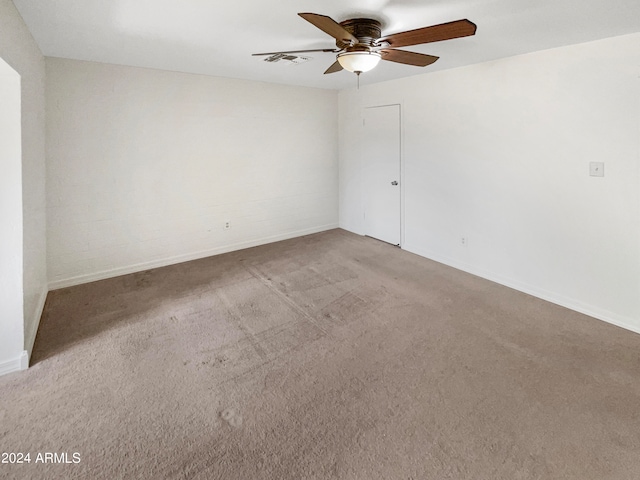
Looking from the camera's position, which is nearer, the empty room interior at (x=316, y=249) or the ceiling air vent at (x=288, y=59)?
the empty room interior at (x=316, y=249)

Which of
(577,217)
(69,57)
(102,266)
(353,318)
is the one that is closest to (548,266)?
(577,217)

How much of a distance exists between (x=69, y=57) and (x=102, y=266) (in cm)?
218

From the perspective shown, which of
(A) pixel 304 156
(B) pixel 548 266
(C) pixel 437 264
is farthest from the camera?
(A) pixel 304 156

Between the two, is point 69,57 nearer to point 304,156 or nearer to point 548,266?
point 304,156

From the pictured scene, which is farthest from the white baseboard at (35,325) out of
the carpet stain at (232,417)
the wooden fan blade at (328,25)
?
the wooden fan blade at (328,25)

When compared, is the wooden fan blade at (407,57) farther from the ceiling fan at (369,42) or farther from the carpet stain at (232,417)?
the carpet stain at (232,417)

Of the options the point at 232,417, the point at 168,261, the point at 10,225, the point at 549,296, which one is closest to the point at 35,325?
the point at 10,225

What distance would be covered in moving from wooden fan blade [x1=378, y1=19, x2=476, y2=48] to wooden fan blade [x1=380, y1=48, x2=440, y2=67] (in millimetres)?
146

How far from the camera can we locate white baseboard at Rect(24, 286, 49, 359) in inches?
96.0

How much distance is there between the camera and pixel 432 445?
1717mm

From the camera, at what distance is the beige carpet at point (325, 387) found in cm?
164

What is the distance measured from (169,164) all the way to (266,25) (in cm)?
231

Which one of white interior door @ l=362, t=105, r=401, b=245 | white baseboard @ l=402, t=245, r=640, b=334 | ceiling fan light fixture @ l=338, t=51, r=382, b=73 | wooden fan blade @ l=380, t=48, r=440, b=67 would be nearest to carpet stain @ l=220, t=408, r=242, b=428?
ceiling fan light fixture @ l=338, t=51, r=382, b=73

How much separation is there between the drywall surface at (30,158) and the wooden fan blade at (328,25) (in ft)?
5.85
